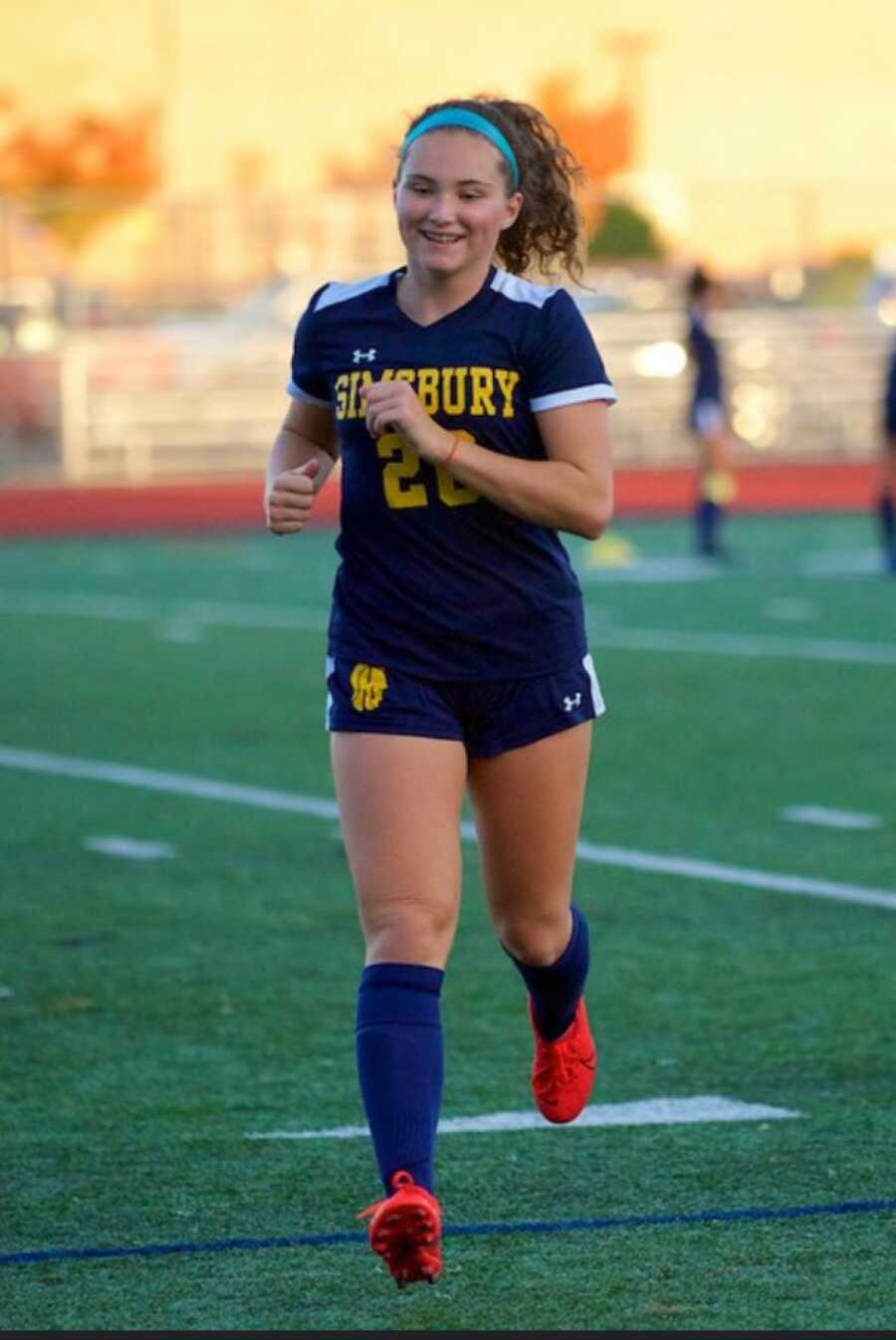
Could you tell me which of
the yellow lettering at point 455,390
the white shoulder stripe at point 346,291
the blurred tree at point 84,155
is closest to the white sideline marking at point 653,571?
the white shoulder stripe at point 346,291

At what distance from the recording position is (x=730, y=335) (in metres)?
38.8

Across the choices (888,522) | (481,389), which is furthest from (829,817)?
(888,522)

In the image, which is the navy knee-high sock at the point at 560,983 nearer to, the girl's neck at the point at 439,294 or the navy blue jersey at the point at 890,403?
the girl's neck at the point at 439,294

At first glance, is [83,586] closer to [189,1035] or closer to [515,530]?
[189,1035]

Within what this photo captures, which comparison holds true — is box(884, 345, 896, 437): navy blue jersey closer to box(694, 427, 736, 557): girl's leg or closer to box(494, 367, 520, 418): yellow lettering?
box(694, 427, 736, 557): girl's leg

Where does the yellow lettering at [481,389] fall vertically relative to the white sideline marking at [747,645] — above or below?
above

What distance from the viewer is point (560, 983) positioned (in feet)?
19.8

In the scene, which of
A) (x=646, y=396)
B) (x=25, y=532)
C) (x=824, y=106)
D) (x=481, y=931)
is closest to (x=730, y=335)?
(x=646, y=396)

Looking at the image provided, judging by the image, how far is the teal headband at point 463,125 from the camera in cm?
558

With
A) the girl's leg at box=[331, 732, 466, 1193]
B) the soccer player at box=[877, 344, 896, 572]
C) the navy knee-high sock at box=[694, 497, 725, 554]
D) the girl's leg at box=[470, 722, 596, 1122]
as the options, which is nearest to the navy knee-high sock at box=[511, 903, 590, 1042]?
the girl's leg at box=[470, 722, 596, 1122]

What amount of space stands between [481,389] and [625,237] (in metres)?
49.4

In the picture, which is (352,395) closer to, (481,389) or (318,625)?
(481,389)

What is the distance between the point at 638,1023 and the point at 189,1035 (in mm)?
1050

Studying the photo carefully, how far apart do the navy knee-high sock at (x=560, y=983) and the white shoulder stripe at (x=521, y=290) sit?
3.82ft
